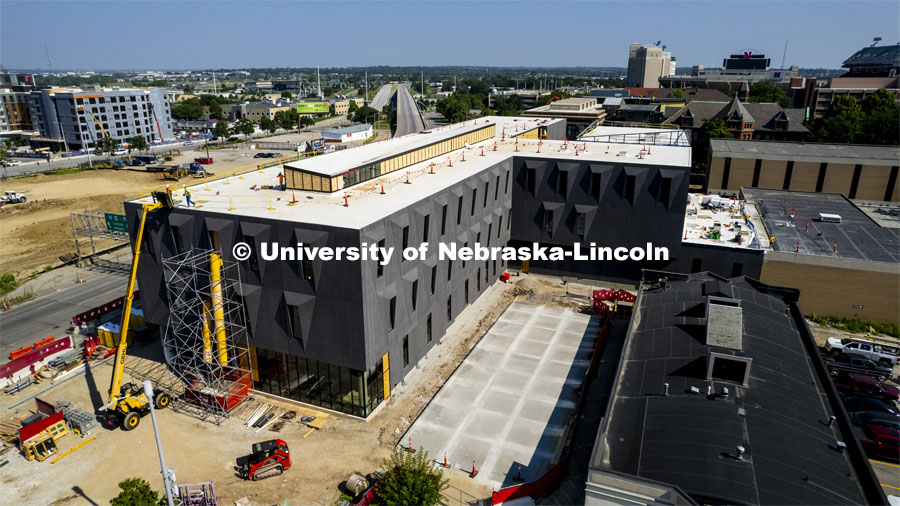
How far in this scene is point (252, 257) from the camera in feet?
112

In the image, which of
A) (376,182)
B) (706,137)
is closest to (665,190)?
(376,182)

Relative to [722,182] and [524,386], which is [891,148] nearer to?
[722,182]

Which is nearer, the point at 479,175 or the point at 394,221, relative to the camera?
the point at 394,221

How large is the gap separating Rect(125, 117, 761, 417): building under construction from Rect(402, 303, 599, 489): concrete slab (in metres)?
4.24

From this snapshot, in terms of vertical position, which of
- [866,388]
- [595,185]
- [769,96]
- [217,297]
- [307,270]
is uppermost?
[769,96]

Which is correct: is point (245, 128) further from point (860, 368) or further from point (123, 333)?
point (860, 368)

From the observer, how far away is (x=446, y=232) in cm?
4272

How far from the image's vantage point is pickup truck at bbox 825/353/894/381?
3781 centimetres

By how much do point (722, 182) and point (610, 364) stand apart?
52.6m

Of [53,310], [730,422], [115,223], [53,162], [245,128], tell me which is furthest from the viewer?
[245,128]

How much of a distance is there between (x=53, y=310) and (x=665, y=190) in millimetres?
60837

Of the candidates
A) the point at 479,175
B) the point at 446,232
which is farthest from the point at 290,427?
the point at 479,175

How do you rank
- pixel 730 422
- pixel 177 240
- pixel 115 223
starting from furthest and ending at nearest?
pixel 115 223 < pixel 177 240 < pixel 730 422

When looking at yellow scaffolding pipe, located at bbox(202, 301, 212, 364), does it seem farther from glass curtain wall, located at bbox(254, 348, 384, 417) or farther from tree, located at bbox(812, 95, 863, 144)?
tree, located at bbox(812, 95, 863, 144)
